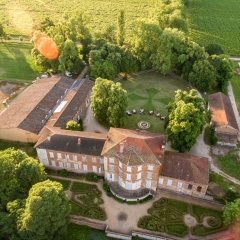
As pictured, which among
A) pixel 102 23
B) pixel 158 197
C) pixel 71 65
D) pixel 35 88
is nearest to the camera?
pixel 158 197

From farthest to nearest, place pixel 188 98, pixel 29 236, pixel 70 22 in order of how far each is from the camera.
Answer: pixel 70 22
pixel 188 98
pixel 29 236

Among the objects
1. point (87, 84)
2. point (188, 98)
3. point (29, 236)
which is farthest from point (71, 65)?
point (29, 236)

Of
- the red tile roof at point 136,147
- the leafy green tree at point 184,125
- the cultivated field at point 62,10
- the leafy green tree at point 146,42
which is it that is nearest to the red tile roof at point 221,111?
the leafy green tree at point 184,125

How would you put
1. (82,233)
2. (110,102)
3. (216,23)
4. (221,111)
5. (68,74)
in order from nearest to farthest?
(82,233) → (110,102) → (221,111) → (68,74) → (216,23)

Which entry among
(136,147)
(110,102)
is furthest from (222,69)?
(136,147)

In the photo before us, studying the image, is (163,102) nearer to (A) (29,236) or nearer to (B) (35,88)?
(B) (35,88)

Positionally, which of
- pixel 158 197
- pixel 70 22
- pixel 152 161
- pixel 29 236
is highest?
pixel 70 22

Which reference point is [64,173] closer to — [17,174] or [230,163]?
[17,174]

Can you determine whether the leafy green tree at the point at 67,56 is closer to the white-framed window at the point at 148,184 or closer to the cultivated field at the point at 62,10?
the cultivated field at the point at 62,10
